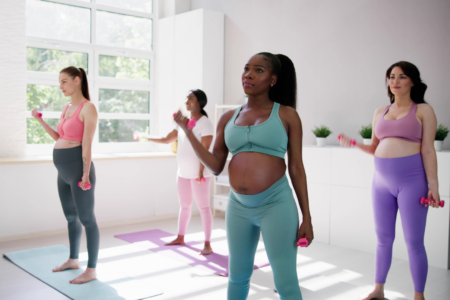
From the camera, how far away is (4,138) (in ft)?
15.1

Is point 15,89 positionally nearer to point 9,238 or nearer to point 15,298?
point 9,238

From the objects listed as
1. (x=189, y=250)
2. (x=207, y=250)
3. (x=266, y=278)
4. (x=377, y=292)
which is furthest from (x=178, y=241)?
(x=377, y=292)

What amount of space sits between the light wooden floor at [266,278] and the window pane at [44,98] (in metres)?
1.72

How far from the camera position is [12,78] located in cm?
463

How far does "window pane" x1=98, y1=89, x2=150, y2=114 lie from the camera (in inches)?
221

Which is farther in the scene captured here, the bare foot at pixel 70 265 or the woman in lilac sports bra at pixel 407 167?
the bare foot at pixel 70 265

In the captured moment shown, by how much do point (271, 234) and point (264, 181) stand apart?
200 mm

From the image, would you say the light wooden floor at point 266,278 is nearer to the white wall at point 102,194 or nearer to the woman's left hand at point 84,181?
the white wall at point 102,194

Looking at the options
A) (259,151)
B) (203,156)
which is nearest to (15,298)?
(203,156)

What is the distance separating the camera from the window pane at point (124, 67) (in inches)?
221

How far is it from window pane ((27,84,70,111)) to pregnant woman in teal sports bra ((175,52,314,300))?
3979mm

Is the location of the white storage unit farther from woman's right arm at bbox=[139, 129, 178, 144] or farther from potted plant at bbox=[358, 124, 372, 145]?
woman's right arm at bbox=[139, 129, 178, 144]

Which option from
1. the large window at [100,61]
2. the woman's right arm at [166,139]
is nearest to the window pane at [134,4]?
the large window at [100,61]

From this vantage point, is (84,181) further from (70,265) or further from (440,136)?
(440,136)
